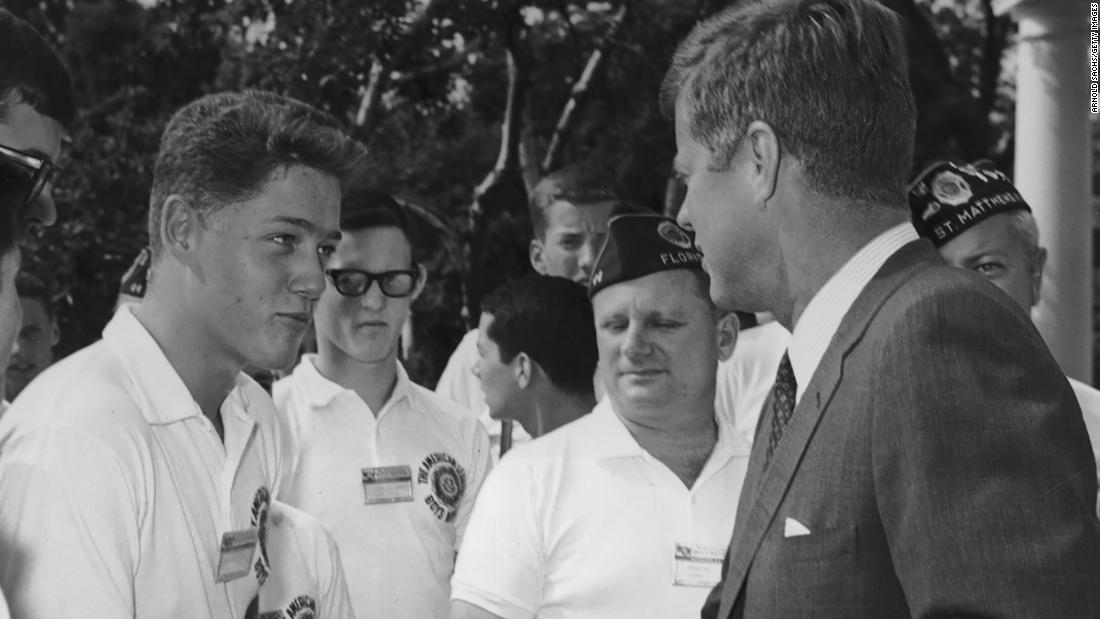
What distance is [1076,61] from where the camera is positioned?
24.5 ft

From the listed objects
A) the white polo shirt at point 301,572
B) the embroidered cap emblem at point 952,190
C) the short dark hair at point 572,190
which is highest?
the short dark hair at point 572,190

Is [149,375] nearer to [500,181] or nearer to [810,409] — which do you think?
[810,409]

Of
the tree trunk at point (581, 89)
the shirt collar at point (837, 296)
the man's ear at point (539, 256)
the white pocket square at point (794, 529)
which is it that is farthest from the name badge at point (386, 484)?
the tree trunk at point (581, 89)

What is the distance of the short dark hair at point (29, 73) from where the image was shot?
2939 mm

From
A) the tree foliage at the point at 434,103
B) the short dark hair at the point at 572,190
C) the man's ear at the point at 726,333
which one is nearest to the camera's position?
the man's ear at the point at 726,333

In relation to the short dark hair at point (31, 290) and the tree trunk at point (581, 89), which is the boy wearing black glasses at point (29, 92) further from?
the tree trunk at point (581, 89)

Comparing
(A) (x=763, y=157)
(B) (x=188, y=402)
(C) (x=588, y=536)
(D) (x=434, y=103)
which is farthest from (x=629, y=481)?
(D) (x=434, y=103)

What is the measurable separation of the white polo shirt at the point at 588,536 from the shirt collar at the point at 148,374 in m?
0.85

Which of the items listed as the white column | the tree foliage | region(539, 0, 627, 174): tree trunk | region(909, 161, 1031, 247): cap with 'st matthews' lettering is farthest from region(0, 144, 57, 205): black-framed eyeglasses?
region(539, 0, 627, 174): tree trunk

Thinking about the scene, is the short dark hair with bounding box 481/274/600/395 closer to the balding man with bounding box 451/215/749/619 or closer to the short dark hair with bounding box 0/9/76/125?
the balding man with bounding box 451/215/749/619

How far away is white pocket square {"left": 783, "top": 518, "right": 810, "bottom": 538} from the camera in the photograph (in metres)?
1.83

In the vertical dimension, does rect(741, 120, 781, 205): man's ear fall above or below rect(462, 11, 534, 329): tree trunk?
below

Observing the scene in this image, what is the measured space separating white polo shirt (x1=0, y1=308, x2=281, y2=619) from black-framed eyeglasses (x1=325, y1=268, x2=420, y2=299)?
1.53m

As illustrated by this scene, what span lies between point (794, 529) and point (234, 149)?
5.31ft
